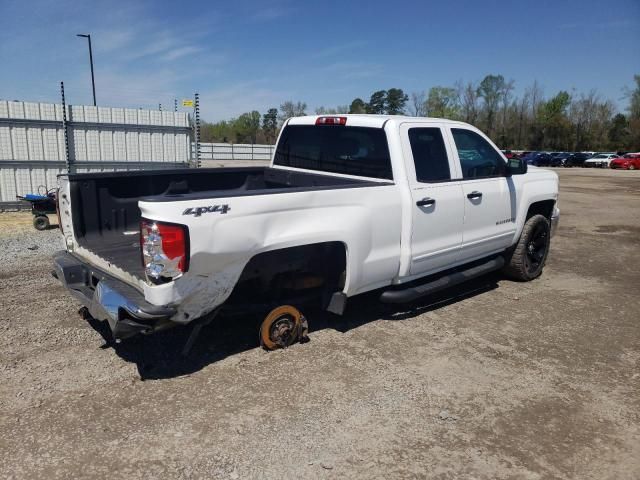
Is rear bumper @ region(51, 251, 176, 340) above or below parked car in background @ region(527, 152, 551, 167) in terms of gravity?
below

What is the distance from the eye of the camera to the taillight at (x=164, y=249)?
3.27 m

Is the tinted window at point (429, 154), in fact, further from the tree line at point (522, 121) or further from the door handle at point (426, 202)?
the tree line at point (522, 121)

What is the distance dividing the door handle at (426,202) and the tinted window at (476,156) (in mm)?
739

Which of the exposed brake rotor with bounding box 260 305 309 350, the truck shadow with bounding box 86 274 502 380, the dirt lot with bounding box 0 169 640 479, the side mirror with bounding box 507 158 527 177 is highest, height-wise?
the side mirror with bounding box 507 158 527 177

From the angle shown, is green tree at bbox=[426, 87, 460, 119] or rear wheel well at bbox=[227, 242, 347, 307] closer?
rear wheel well at bbox=[227, 242, 347, 307]

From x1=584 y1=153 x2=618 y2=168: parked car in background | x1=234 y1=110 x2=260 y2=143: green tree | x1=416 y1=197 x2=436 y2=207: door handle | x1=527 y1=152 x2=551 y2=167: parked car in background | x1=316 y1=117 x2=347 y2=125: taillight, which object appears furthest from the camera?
x1=234 y1=110 x2=260 y2=143: green tree

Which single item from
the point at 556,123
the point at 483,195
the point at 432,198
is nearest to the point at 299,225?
the point at 432,198

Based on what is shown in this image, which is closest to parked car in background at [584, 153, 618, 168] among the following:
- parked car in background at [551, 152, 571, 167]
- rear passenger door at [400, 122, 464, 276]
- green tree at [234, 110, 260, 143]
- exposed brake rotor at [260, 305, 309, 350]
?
parked car in background at [551, 152, 571, 167]

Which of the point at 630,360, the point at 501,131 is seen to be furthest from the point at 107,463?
the point at 501,131

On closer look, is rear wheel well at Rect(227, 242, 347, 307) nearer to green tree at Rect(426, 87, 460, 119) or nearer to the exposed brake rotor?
the exposed brake rotor

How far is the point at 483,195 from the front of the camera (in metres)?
5.48

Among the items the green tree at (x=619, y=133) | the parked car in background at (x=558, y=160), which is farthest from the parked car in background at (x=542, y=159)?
the green tree at (x=619, y=133)

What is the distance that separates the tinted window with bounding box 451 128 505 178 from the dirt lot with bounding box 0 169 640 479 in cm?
146

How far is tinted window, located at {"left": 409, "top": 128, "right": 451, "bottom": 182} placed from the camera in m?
4.87
